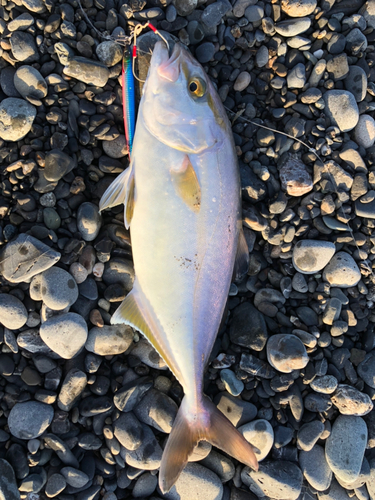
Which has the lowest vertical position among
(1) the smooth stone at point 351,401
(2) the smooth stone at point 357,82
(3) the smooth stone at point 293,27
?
(1) the smooth stone at point 351,401

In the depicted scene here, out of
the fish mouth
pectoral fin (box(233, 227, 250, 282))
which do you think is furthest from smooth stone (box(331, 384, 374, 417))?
the fish mouth

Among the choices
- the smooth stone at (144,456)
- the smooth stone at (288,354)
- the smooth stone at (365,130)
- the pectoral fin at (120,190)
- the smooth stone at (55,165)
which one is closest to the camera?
the pectoral fin at (120,190)

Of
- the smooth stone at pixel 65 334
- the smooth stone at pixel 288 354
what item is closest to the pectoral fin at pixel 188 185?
the smooth stone at pixel 65 334

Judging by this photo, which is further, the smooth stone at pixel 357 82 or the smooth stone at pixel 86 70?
the smooth stone at pixel 357 82

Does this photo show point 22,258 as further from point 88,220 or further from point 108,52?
point 108,52

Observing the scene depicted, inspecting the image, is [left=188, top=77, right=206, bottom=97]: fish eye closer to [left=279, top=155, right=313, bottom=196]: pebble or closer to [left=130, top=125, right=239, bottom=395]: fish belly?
[left=130, top=125, right=239, bottom=395]: fish belly

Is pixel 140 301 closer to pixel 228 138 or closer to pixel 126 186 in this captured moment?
pixel 126 186

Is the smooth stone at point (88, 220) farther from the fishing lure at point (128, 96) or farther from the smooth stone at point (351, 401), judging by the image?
the smooth stone at point (351, 401)
